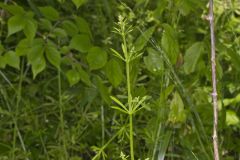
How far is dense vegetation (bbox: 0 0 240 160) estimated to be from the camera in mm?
1316

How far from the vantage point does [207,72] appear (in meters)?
1.47

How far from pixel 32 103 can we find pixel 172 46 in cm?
94

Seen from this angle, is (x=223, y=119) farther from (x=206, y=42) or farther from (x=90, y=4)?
(x=90, y=4)

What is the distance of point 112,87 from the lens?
1.95m

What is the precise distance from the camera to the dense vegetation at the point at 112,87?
1.32 metres

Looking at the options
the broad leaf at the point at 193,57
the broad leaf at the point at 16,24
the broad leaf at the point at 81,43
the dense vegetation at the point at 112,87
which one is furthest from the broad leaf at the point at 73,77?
the broad leaf at the point at 193,57

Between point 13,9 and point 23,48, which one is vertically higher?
point 13,9

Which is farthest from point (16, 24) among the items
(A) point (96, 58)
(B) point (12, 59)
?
(A) point (96, 58)

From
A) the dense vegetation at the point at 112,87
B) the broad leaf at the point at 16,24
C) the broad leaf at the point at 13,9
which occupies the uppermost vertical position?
the broad leaf at the point at 13,9

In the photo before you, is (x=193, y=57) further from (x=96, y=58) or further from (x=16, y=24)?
(x=16, y=24)

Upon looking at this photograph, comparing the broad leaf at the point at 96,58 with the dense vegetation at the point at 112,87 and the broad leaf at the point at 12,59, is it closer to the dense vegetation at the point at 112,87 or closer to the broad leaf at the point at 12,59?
the dense vegetation at the point at 112,87

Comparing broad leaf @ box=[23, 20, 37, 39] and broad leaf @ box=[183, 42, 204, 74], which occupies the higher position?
broad leaf @ box=[23, 20, 37, 39]

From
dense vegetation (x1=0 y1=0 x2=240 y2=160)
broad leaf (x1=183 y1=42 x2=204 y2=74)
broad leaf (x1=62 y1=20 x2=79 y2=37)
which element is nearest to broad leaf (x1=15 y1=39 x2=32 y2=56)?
dense vegetation (x1=0 y1=0 x2=240 y2=160)

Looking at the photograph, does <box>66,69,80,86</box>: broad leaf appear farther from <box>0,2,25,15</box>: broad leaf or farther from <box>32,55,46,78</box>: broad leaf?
<box>0,2,25,15</box>: broad leaf
